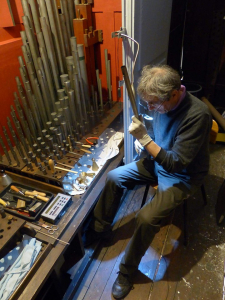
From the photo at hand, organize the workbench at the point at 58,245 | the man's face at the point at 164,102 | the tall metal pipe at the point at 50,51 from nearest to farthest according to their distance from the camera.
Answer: the workbench at the point at 58,245 < the man's face at the point at 164,102 < the tall metal pipe at the point at 50,51

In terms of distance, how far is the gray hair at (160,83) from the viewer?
1260mm

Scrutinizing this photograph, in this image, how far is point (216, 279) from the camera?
1.56 metres

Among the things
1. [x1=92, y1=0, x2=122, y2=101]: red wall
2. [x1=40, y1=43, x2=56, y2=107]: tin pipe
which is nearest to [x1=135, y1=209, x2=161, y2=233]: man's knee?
[x1=40, y1=43, x2=56, y2=107]: tin pipe

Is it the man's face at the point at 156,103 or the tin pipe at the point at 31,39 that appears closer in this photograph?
the man's face at the point at 156,103

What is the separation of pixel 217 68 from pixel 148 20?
164cm

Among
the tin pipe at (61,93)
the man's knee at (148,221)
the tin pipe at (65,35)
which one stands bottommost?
the man's knee at (148,221)

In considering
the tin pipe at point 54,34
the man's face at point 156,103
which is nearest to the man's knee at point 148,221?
the man's face at point 156,103

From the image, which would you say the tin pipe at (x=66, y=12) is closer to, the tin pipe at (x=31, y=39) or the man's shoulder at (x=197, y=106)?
the tin pipe at (x=31, y=39)

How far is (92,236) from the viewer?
1.77 metres

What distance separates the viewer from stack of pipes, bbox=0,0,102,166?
5.05ft

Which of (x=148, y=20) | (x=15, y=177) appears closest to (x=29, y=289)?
(x=15, y=177)

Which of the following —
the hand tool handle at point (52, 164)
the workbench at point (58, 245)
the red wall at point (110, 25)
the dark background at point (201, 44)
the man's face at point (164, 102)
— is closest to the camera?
the workbench at point (58, 245)

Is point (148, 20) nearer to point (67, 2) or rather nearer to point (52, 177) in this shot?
point (67, 2)

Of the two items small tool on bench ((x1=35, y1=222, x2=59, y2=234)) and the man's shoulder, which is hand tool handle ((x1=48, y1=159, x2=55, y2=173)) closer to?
small tool on bench ((x1=35, y1=222, x2=59, y2=234))
